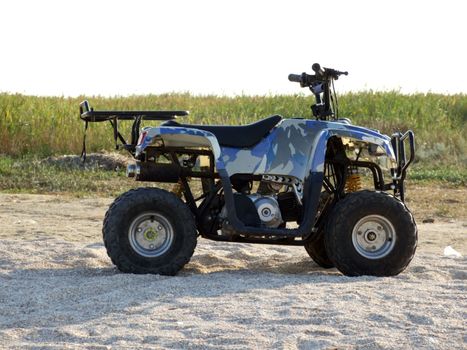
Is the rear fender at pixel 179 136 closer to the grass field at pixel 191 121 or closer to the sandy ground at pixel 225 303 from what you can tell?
the sandy ground at pixel 225 303

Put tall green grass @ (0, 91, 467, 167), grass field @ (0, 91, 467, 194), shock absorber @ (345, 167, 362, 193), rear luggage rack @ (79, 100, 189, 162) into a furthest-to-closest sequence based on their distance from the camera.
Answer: tall green grass @ (0, 91, 467, 167) < grass field @ (0, 91, 467, 194) < shock absorber @ (345, 167, 362, 193) < rear luggage rack @ (79, 100, 189, 162)

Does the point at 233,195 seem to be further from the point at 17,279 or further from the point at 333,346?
the point at 333,346

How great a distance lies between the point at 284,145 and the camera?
889cm

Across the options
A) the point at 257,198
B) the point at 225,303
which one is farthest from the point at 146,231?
the point at 225,303

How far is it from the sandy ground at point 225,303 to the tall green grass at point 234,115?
10832 mm

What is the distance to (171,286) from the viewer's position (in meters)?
8.04

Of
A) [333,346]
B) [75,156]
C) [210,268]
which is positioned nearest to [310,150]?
[210,268]

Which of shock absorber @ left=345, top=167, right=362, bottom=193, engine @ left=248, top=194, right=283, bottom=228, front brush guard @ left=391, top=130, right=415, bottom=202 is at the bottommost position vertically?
engine @ left=248, top=194, right=283, bottom=228

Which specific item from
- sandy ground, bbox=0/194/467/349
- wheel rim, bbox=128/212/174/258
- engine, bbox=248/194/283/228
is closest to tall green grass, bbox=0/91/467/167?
sandy ground, bbox=0/194/467/349

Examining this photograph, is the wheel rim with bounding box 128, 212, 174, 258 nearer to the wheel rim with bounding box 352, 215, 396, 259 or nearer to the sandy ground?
the sandy ground

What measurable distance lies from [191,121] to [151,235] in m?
16.4

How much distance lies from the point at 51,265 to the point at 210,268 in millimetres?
1267

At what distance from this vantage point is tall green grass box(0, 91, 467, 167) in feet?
70.0

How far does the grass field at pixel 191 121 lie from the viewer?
58.0ft
